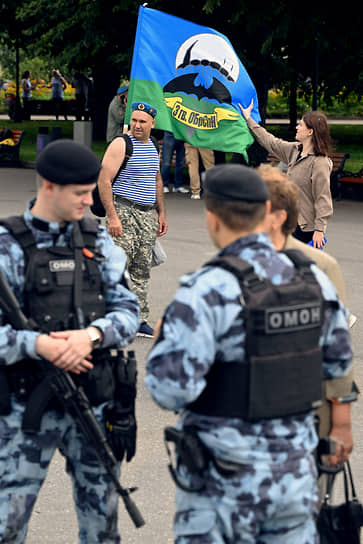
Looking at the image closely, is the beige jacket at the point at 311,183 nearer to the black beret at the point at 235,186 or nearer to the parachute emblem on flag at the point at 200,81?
the parachute emblem on flag at the point at 200,81

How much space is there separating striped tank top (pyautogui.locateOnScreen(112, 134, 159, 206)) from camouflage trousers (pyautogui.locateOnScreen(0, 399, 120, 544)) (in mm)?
3941

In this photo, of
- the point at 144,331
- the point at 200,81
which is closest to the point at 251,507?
the point at 144,331

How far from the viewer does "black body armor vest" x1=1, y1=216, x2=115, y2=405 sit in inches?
124

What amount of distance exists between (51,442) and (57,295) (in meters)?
0.53

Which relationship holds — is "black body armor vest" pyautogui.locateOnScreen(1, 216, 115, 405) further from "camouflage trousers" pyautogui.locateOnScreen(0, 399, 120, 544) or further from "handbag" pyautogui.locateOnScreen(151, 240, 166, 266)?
"handbag" pyautogui.locateOnScreen(151, 240, 166, 266)

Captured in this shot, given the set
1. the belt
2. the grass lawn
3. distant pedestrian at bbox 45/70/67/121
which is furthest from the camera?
distant pedestrian at bbox 45/70/67/121

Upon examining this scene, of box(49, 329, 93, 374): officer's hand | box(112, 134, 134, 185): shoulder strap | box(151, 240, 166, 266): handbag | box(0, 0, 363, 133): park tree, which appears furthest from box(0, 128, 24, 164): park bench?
box(49, 329, 93, 374): officer's hand

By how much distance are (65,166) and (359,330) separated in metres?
5.16

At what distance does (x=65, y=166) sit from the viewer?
3.10 metres

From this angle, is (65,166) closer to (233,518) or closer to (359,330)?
(233,518)

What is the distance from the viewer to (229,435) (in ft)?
8.63

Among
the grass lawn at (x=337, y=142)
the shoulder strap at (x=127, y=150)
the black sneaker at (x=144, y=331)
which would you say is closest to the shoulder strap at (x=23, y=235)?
the shoulder strap at (x=127, y=150)

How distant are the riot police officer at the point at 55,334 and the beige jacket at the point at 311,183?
148 inches

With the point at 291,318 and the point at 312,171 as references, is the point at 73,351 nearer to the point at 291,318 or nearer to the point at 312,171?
the point at 291,318
